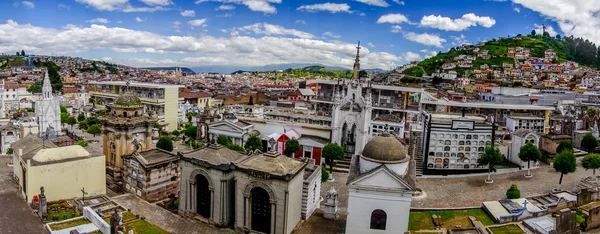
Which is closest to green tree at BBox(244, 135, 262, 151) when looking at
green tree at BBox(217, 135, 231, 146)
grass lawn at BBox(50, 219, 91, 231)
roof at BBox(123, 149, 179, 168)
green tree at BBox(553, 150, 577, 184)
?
green tree at BBox(217, 135, 231, 146)

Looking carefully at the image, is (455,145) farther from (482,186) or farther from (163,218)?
(163,218)

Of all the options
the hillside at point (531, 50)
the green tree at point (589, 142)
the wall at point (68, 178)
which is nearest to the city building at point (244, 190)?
the wall at point (68, 178)

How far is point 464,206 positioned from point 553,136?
20.5 m

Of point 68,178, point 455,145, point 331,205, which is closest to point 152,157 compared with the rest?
point 68,178

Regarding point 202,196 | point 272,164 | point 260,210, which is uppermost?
point 272,164

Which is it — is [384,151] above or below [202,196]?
above

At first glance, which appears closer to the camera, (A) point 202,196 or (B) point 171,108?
(A) point 202,196

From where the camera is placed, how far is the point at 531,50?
465ft

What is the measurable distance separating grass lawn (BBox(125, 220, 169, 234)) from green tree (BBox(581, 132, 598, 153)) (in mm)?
43645

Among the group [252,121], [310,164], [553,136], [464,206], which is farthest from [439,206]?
[252,121]

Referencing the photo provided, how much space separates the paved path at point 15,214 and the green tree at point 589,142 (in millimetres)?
49835

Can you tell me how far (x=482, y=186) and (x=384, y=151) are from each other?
1557 cm

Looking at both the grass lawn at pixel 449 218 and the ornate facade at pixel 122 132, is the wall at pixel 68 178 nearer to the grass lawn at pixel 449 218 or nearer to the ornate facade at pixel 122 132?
the ornate facade at pixel 122 132

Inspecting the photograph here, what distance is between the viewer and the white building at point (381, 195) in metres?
22.2
